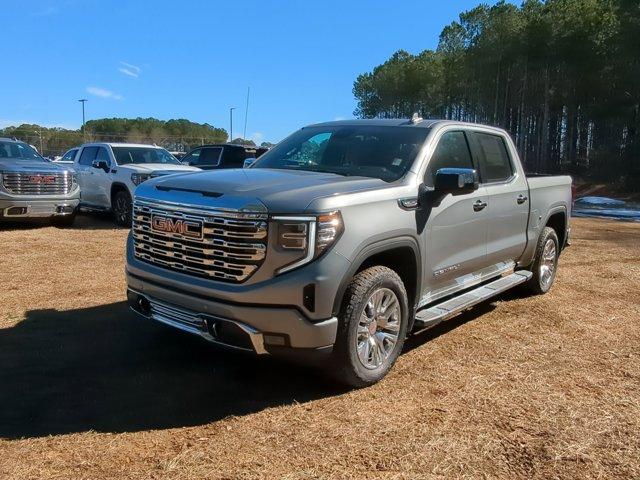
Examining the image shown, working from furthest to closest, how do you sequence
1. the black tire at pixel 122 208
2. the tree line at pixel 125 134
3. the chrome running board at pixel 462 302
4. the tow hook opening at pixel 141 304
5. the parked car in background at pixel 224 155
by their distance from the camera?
the tree line at pixel 125 134
the parked car in background at pixel 224 155
the black tire at pixel 122 208
the chrome running board at pixel 462 302
the tow hook opening at pixel 141 304

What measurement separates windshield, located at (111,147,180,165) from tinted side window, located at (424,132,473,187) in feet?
30.5

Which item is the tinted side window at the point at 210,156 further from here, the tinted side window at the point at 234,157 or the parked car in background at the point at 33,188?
the parked car in background at the point at 33,188

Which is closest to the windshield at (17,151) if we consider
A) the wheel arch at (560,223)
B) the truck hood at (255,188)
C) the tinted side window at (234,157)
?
the tinted side window at (234,157)

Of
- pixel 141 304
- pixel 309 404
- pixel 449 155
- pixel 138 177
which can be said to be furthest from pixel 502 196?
pixel 138 177

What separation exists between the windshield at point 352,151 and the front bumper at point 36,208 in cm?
776

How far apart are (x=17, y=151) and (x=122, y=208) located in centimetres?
244

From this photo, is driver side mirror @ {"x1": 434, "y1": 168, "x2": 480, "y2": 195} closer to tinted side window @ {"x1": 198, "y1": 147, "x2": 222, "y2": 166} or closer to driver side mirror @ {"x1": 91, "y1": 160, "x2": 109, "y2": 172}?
driver side mirror @ {"x1": 91, "y1": 160, "x2": 109, "y2": 172}

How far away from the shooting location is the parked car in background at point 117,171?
1238cm

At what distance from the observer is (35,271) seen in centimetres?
770

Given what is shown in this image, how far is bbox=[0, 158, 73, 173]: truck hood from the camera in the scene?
36.7 ft

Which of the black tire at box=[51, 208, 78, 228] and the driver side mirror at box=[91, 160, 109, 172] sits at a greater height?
the driver side mirror at box=[91, 160, 109, 172]

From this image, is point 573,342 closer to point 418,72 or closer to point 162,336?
point 162,336

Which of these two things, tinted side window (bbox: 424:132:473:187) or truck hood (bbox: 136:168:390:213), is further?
tinted side window (bbox: 424:132:473:187)

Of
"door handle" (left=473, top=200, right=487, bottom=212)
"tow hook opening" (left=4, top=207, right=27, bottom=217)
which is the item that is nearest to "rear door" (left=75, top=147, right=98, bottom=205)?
"tow hook opening" (left=4, top=207, right=27, bottom=217)
